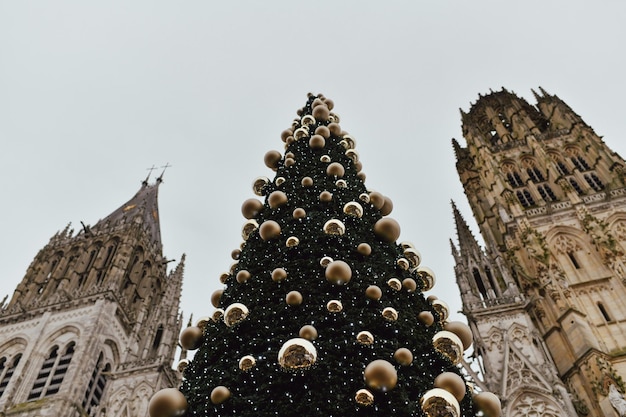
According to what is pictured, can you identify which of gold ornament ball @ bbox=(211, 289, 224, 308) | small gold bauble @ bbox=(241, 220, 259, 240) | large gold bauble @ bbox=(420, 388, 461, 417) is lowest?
large gold bauble @ bbox=(420, 388, 461, 417)

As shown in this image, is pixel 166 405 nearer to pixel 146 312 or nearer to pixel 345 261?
pixel 345 261

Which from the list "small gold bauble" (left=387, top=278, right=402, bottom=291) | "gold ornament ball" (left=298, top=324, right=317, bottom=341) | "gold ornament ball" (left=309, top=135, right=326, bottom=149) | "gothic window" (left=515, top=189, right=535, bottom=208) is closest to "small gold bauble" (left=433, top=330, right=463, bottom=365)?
"small gold bauble" (left=387, top=278, right=402, bottom=291)

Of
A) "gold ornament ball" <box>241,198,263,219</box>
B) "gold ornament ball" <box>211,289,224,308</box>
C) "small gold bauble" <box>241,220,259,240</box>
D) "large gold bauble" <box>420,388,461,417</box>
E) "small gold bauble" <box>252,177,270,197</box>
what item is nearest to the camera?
"large gold bauble" <box>420,388,461,417</box>

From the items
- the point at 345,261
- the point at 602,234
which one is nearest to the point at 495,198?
the point at 602,234

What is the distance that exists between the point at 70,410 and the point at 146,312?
30.6ft

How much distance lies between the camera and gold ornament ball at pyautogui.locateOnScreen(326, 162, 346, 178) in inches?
243

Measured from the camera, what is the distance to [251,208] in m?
6.16

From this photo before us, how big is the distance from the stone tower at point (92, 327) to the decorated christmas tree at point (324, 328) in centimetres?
1722

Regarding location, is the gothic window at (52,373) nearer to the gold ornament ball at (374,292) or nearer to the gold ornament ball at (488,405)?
the gold ornament ball at (374,292)

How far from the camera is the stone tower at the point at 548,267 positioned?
15.6 m

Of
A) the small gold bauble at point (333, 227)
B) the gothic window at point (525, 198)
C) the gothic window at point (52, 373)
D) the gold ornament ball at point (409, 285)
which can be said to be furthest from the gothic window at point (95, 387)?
the gold ornament ball at point (409, 285)

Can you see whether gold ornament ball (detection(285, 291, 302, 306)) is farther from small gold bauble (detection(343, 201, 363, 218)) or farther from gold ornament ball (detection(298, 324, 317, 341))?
small gold bauble (detection(343, 201, 363, 218))

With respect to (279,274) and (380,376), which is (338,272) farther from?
(380,376)

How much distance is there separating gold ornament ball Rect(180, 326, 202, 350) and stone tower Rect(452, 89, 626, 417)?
1222 centimetres
